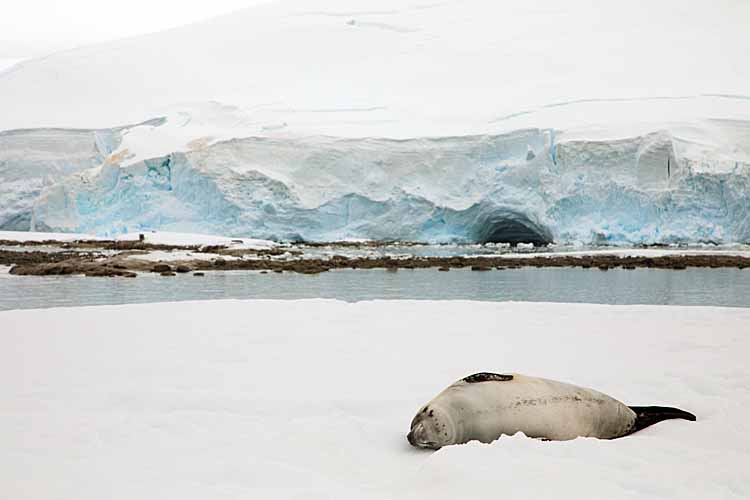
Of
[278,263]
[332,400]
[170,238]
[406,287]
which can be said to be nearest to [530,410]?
[332,400]

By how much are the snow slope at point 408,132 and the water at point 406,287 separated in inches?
371

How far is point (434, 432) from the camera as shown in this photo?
2.94 m

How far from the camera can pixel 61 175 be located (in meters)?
32.5

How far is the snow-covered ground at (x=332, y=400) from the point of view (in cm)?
251

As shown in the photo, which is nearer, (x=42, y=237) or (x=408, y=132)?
(x=42, y=237)

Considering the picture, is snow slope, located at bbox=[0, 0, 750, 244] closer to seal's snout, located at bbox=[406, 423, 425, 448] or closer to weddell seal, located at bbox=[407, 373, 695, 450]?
weddell seal, located at bbox=[407, 373, 695, 450]

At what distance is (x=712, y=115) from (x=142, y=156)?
19941 mm

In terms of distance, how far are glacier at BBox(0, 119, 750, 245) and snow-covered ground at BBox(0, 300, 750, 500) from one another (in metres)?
18.1

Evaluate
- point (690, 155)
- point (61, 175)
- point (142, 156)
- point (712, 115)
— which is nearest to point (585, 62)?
point (712, 115)

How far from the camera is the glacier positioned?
77.7ft

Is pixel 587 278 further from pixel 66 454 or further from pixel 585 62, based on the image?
pixel 585 62

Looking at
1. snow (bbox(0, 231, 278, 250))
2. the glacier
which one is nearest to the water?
the glacier

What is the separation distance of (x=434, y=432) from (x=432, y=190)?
23.8m

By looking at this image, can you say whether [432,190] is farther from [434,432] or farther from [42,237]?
[434,432]
